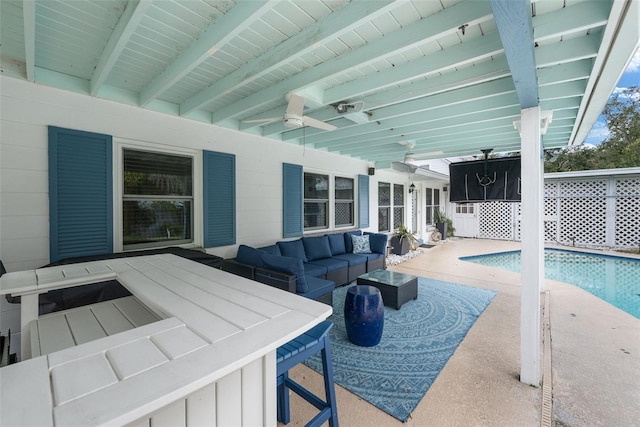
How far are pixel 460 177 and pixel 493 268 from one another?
93.6 inches

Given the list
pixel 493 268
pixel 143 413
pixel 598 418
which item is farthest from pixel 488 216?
pixel 143 413

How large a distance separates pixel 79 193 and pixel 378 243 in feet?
16.5

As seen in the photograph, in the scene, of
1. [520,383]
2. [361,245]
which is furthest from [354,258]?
[520,383]

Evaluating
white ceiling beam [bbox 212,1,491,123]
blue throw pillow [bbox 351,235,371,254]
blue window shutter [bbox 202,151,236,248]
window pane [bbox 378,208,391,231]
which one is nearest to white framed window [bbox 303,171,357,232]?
blue throw pillow [bbox 351,235,371,254]

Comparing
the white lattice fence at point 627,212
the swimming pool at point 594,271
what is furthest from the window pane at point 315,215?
the white lattice fence at point 627,212

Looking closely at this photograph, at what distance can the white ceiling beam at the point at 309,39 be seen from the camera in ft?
5.34

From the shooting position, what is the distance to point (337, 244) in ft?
18.3

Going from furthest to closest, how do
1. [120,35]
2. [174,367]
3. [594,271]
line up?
[594,271] → [120,35] → [174,367]

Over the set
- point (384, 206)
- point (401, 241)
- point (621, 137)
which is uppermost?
point (621, 137)

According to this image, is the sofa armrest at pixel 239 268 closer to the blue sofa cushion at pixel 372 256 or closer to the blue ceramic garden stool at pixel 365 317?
the blue ceramic garden stool at pixel 365 317

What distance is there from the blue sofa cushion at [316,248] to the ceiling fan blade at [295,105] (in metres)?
2.76

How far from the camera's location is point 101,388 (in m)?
0.62

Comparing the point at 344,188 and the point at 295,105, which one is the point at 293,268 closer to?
the point at 295,105

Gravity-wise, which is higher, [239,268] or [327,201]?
[327,201]
